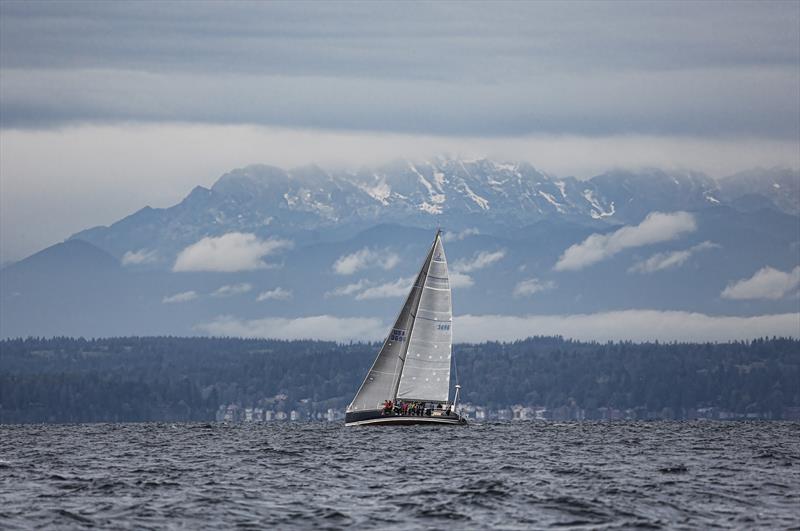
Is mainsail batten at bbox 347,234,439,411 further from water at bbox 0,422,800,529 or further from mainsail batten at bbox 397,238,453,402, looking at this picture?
water at bbox 0,422,800,529

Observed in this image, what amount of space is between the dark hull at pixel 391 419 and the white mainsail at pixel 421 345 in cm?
173

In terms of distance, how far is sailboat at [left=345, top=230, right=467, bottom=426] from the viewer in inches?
5177

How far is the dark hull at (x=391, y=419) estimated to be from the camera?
134000 millimetres

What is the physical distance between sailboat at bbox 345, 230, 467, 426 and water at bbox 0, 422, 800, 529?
11508 mm

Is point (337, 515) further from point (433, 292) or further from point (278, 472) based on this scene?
point (433, 292)

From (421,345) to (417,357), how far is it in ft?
3.74

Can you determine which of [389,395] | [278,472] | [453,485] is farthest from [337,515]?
[389,395]

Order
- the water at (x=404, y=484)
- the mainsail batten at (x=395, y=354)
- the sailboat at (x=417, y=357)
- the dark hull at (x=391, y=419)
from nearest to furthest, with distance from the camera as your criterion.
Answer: the water at (x=404, y=484) < the sailboat at (x=417, y=357) < the mainsail batten at (x=395, y=354) < the dark hull at (x=391, y=419)

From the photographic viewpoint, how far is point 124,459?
103m

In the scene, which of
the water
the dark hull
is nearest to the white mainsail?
the dark hull

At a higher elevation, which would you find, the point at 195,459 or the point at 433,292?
the point at 433,292

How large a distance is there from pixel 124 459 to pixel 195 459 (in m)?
5.06

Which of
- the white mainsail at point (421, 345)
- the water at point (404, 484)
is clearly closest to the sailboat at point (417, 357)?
the white mainsail at point (421, 345)

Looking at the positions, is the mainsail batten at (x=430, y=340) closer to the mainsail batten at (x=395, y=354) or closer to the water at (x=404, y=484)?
the mainsail batten at (x=395, y=354)
